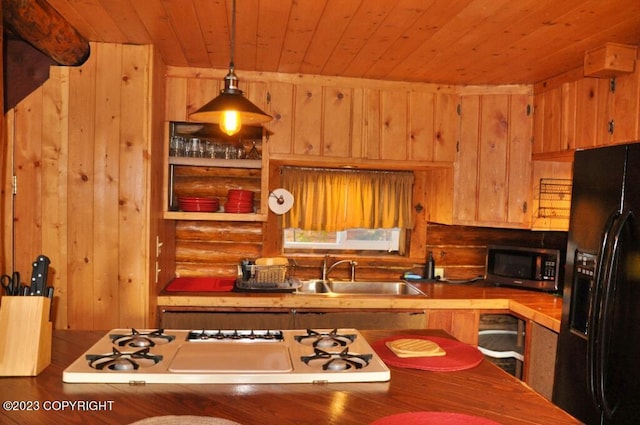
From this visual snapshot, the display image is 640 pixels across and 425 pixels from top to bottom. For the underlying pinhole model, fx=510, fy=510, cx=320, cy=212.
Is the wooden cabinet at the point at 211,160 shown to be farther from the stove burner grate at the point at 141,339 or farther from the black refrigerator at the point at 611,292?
the black refrigerator at the point at 611,292

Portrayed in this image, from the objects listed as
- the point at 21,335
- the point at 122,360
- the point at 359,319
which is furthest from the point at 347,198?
the point at 21,335

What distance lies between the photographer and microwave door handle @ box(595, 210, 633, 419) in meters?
1.99

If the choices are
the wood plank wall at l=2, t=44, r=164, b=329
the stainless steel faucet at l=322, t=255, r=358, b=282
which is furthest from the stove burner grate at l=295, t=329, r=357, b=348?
the stainless steel faucet at l=322, t=255, r=358, b=282

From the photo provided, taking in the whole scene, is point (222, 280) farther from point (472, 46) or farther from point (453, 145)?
point (472, 46)

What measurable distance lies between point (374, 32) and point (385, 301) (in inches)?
62.4

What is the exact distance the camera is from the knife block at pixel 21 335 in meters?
1.59

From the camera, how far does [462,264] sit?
13.0ft

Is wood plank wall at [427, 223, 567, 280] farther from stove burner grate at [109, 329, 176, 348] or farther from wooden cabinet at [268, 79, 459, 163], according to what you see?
stove burner grate at [109, 329, 176, 348]

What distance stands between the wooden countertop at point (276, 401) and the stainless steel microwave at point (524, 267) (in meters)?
2.03

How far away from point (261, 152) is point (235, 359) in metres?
1.89

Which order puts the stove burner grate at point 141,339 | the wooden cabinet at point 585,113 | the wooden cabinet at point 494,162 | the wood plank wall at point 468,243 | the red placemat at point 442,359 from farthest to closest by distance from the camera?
the wood plank wall at point 468,243, the wooden cabinet at point 494,162, the wooden cabinet at point 585,113, the stove burner grate at point 141,339, the red placemat at point 442,359

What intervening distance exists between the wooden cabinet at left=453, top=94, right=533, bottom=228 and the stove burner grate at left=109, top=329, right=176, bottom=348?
2239 millimetres

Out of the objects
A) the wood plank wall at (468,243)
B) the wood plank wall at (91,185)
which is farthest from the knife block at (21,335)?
the wood plank wall at (468,243)

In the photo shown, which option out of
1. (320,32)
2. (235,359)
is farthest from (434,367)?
(320,32)
